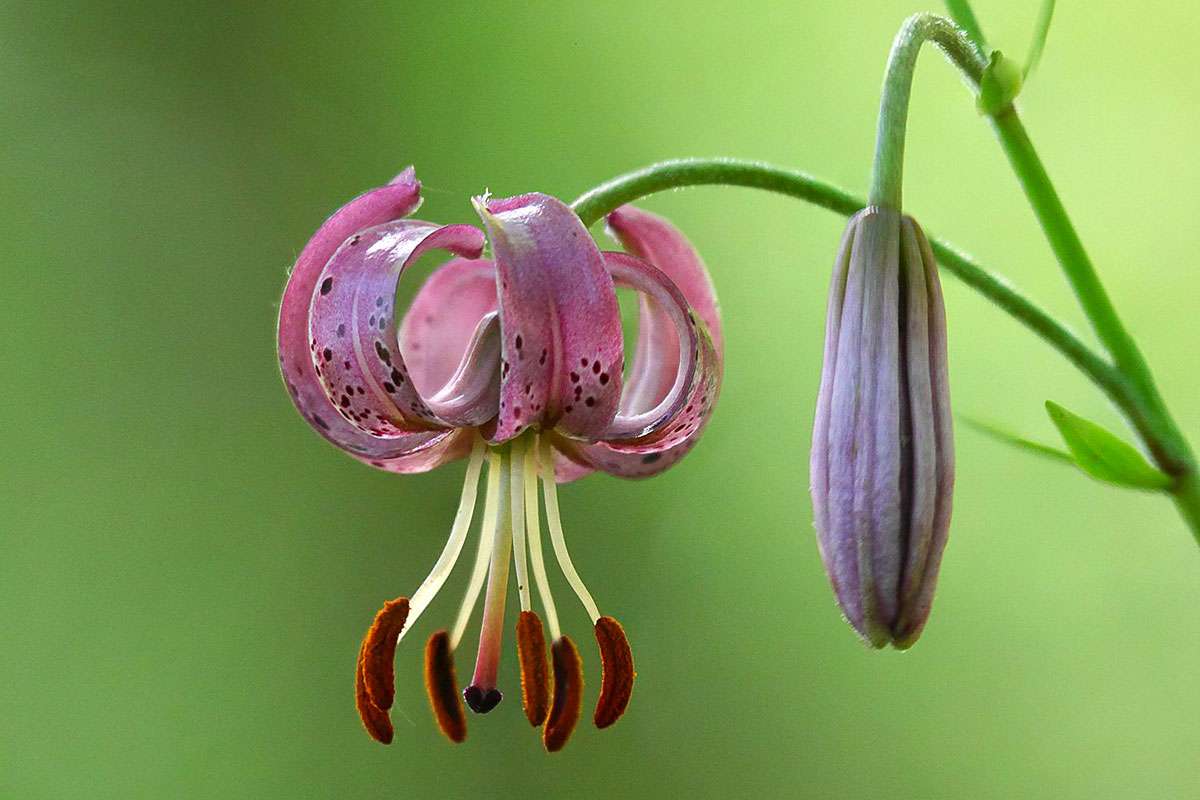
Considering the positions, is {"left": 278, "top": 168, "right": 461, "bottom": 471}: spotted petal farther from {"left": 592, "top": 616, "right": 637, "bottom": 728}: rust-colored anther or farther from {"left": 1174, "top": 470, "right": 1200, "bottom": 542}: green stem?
{"left": 1174, "top": 470, "right": 1200, "bottom": 542}: green stem

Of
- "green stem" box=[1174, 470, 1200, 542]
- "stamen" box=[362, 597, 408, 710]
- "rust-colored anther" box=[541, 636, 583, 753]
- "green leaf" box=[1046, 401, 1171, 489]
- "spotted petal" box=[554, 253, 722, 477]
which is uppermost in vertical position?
"spotted petal" box=[554, 253, 722, 477]

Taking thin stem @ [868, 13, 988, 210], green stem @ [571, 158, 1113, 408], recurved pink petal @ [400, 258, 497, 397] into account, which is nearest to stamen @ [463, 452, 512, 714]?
recurved pink petal @ [400, 258, 497, 397]

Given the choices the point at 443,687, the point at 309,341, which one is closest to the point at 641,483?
the point at 443,687

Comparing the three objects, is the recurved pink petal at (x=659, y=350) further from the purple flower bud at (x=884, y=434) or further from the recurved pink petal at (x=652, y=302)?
the purple flower bud at (x=884, y=434)

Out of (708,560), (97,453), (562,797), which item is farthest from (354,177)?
(562,797)

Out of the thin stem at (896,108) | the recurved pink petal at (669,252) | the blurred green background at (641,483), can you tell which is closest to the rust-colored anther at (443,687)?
the recurved pink petal at (669,252)

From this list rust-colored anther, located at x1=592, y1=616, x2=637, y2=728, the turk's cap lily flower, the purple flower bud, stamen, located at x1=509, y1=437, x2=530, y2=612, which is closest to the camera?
the purple flower bud
